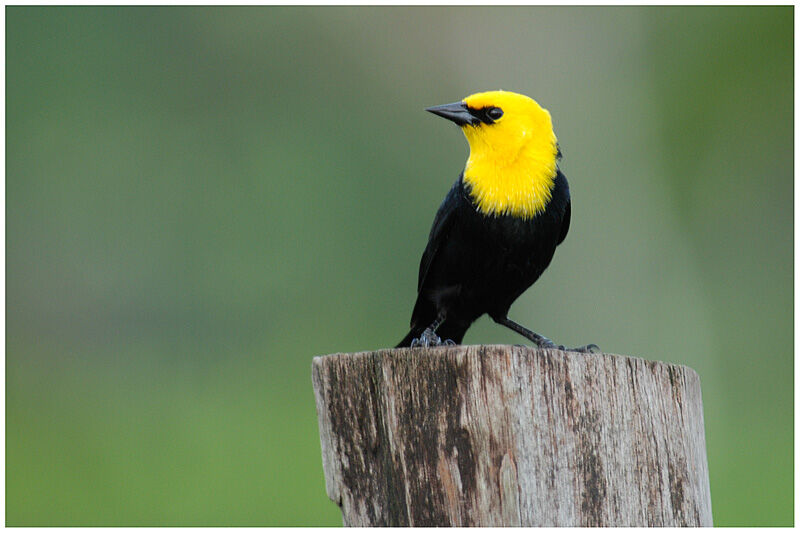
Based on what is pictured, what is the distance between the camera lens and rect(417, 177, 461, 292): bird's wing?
4.41 metres

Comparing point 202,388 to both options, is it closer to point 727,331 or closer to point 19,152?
point 19,152

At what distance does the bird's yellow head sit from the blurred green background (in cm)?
674

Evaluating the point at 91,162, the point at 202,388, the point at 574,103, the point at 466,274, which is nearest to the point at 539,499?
the point at 466,274

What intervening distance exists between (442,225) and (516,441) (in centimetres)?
190

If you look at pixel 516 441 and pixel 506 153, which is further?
pixel 506 153

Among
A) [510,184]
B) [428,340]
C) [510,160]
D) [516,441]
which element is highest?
[510,160]

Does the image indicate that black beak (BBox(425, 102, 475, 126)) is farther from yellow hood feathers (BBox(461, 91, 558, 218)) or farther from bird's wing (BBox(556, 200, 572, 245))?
bird's wing (BBox(556, 200, 572, 245))

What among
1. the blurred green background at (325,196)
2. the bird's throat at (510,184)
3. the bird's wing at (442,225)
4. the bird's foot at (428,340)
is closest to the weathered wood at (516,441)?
the bird's foot at (428,340)

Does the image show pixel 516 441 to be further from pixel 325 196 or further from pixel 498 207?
pixel 325 196

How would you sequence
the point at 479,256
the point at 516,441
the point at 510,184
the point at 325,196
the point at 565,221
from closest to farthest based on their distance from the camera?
1. the point at 516,441
2. the point at 510,184
3. the point at 479,256
4. the point at 565,221
5. the point at 325,196

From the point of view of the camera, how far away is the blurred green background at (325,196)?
1163 cm

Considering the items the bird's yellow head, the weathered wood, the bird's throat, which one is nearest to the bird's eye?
the bird's yellow head

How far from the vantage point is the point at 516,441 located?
105 inches

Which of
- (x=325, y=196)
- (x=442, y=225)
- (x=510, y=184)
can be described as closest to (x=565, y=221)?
(x=510, y=184)
